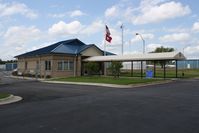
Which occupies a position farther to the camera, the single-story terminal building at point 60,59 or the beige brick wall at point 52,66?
the single-story terminal building at point 60,59

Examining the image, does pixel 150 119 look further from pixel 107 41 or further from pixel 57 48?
pixel 107 41

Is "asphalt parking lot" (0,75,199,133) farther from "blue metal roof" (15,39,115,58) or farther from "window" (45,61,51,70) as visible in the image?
"blue metal roof" (15,39,115,58)

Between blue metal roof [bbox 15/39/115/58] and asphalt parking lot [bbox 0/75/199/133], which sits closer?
asphalt parking lot [bbox 0/75/199/133]

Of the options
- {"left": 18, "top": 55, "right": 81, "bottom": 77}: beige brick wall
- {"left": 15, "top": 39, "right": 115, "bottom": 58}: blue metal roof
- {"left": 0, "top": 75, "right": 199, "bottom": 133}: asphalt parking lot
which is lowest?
{"left": 0, "top": 75, "right": 199, "bottom": 133}: asphalt parking lot

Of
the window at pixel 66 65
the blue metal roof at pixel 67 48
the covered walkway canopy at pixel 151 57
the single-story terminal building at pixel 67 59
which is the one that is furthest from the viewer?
the blue metal roof at pixel 67 48

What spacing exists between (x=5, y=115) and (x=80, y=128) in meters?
3.76

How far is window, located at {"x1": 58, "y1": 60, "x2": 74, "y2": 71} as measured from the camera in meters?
38.6

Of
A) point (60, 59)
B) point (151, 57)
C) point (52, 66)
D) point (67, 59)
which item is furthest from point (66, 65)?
point (151, 57)

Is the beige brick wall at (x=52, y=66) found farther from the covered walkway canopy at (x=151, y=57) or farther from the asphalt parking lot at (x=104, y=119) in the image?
the asphalt parking lot at (x=104, y=119)

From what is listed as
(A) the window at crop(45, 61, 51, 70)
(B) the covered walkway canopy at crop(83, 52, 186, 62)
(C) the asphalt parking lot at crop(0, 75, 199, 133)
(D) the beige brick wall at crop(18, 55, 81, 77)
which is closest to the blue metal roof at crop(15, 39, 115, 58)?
(D) the beige brick wall at crop(18, 55, 81, 77)

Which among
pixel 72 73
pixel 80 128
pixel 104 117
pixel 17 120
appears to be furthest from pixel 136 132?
pixel 72 73

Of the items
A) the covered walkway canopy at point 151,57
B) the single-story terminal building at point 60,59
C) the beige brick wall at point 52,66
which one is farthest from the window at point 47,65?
the covered walkway canopy at point 151,57

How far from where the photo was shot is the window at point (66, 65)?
127 ft

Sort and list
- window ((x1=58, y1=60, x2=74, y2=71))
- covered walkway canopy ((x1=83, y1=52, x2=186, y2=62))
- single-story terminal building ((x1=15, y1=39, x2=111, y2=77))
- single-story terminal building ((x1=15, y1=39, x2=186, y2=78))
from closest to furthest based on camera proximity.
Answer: covered walkway canopy ((x1=83, y1=52, x2=186, y2=62)) → single-story terminal building ((x1=15, y1=39, x2=186, y2=78)) → single-story terminal building ((x1=15, y1=39, x2=111, y2=77)) → window ((x1=58, y1=60, x2=74, y2=71))
